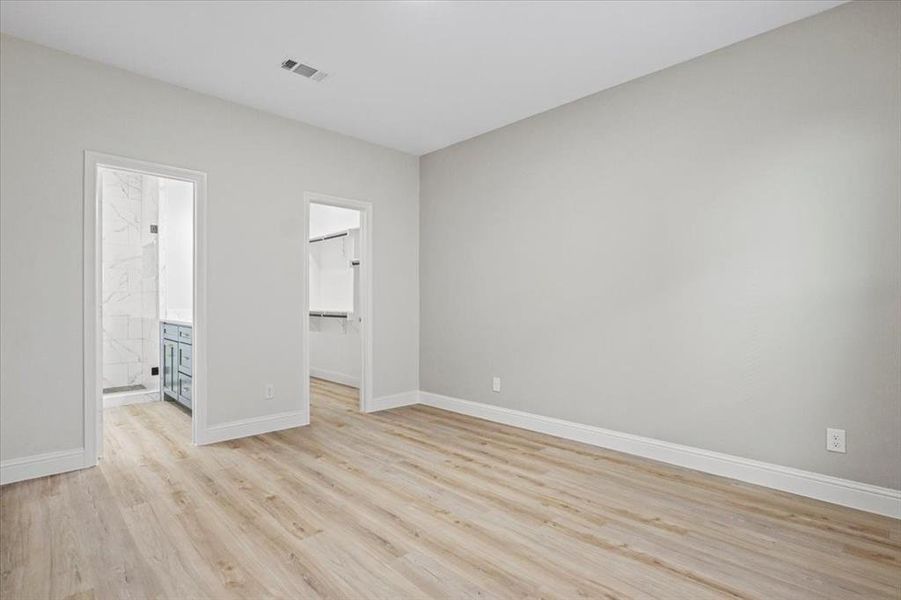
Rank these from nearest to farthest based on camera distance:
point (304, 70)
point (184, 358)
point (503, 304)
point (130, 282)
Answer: point (304, 70), point (503, 304), point (184, 358), point (130, 282)

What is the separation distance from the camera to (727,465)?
299 centimetres

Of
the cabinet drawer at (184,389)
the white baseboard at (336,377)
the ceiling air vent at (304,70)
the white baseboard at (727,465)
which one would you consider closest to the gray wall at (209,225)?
the ceiling air vent at (304,70)

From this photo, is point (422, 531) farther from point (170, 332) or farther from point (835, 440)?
point (170, 332)

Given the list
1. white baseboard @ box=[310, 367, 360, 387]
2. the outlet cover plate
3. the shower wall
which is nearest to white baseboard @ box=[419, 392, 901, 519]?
the outlet cover plate

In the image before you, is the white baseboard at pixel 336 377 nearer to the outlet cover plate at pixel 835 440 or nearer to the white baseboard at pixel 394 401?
the white baseboard at pixel 394 401

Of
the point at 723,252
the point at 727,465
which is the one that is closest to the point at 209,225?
the point at 723,252

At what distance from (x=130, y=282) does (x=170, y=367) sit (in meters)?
1.40

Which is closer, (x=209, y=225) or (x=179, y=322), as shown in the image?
(x=209, y=225)

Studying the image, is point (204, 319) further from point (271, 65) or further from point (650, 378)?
point (650, 378)

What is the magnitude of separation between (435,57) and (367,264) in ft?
7.36

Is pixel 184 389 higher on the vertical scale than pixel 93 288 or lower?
lower

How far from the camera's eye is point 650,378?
3.40 m

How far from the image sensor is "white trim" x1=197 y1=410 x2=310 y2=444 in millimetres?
3736

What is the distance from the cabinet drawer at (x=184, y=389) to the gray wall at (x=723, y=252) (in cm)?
294
